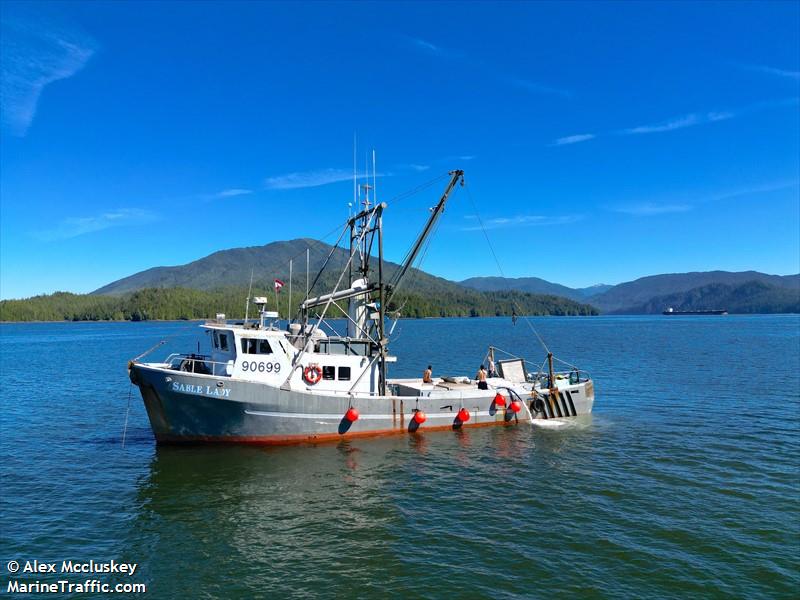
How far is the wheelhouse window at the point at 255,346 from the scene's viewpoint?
22.1m

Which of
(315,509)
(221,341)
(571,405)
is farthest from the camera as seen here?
(571,405)

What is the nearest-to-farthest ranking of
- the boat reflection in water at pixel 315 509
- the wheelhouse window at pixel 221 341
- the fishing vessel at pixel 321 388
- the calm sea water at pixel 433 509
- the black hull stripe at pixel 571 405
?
the calm sea water at pixel 433 509, the boat reflection in water at pixel 315 509, the fishing vessel at pixel 321 388, the wheelhouse window at pixel 221 341, the black hull stripe at pixel 571 405

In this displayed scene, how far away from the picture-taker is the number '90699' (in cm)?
2189

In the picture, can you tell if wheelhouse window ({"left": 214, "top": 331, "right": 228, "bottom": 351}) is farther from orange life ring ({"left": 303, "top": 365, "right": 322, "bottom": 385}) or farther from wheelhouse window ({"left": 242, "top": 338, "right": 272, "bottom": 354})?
orange life ring ({"left": 303, "top": 365, "right": 322, "bottom": 385})

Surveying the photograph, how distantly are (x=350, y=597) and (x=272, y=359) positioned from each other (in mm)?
12879

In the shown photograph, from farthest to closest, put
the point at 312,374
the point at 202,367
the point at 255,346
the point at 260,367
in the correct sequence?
the point at 202,367, the point at 312,374, the point at 255,346, the point at 260,367

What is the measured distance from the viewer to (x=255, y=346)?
22.2m

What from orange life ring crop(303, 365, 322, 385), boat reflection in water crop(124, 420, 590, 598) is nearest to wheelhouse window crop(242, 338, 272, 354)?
orange life ring crop(303, 365, 322, 385)

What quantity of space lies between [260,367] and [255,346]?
3.27 feet

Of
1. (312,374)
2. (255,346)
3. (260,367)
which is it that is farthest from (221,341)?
(312,374)

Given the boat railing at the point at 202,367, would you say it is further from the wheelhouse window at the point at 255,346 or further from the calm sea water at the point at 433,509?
the calm sea water at the point at 433,509

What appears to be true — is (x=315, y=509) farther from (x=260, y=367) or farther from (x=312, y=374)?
(x=260, y=367)

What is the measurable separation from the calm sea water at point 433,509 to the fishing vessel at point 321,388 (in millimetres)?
→ 1066

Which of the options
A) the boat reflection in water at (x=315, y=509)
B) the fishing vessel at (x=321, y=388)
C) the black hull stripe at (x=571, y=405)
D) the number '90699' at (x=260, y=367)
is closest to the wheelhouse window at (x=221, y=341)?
the fishing vessel at (x=321, y=388)
